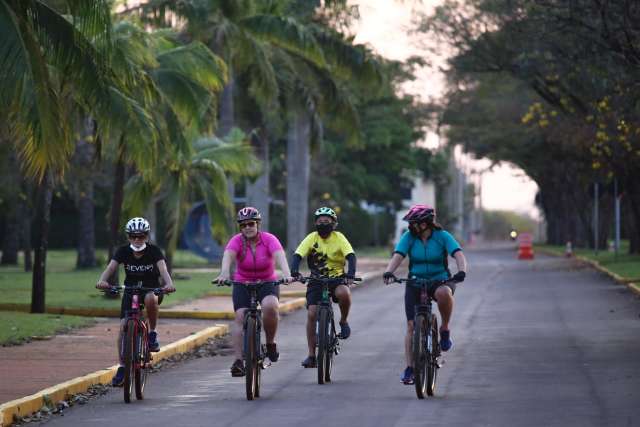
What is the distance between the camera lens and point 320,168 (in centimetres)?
7438

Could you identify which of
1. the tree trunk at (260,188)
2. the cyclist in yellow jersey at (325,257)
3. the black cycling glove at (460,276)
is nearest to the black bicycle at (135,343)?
the cyclist in yellow jersey at (325,257)

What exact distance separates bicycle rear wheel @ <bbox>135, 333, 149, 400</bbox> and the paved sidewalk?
918 mm

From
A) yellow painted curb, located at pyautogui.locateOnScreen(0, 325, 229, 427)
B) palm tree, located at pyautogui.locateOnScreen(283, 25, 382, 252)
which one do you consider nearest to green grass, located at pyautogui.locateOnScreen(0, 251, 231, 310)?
palm tree, located at pyautogui.locateOnScreen(283, 25, 382, 252)

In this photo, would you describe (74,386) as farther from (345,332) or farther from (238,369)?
(345,332)

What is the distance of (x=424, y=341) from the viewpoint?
13.1 metres

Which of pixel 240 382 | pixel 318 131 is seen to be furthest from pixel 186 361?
pixel 318 131

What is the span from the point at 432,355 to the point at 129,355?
2.81m

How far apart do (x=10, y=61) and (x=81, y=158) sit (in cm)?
2739

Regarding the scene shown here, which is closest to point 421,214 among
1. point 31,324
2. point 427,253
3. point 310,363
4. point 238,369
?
point 427,253

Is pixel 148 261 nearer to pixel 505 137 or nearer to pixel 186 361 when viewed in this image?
pixel 186 361

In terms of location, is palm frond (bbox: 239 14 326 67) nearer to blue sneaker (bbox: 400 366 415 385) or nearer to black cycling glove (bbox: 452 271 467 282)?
black cycling glove (bbox: 452 271 467 282)

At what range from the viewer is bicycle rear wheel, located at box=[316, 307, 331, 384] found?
14344 mm

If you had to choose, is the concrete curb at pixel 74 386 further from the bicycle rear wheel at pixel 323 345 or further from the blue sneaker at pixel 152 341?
the bicycle rear wheel at pixel 323 345

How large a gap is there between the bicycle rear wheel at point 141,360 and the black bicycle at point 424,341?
2448mm
